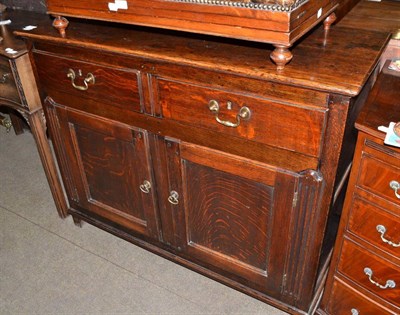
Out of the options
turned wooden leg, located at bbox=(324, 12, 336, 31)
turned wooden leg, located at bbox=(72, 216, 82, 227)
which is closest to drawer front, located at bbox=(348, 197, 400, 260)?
turned wooden leg, located at bbox=(324, 12, 336, 31)

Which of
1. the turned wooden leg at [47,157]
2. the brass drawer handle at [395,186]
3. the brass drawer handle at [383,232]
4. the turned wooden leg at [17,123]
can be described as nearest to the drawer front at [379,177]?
the brass drawer handle at [395,186]

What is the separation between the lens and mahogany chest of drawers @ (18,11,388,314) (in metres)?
1.16

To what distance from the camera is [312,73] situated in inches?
43.1

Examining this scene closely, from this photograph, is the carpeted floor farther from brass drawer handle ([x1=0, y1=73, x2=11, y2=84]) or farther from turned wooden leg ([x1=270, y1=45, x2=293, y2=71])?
turned wooden leg ([x1=270, y1=45, x2=293, y2=71])

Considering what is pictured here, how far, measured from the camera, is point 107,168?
5.76ft

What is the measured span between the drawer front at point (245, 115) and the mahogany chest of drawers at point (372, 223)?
141 mm

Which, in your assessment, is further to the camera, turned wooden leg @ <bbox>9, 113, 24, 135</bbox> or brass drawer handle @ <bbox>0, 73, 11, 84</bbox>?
turned wooden leg @ <bbox>9, 113, 24, 135</bbox>

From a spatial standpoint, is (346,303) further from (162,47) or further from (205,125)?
(162,47)

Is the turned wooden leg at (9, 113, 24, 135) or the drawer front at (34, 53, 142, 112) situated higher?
the drawer front at (34, 53, 142, 112)

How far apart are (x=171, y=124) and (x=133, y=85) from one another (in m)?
0.19

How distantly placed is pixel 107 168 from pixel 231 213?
60cm

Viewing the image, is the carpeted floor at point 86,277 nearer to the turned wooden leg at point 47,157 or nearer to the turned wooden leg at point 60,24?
the turned wooden leg at point 47,157

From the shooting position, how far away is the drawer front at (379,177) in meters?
1.13

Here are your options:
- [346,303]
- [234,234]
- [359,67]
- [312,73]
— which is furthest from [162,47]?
[346,303]
